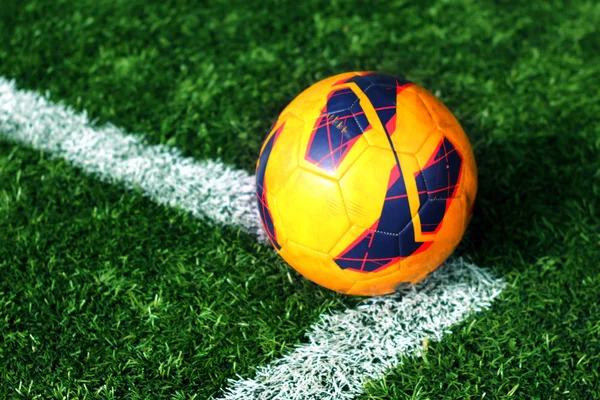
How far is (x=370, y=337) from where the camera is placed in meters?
2.70

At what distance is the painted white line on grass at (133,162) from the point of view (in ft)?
10.4

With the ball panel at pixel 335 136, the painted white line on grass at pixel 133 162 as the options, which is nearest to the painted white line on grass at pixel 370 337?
the painted white line on grass at pixel 133 162

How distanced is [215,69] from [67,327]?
1828 mm

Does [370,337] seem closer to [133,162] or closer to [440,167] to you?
[440,167]

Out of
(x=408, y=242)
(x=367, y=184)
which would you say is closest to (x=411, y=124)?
(x=367, y=184)

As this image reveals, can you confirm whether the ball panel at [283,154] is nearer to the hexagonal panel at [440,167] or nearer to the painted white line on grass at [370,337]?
the hexagonal panel at [440,167]

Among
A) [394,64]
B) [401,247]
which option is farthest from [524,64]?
[401,247]

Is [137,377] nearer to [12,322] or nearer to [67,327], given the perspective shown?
[67,327]

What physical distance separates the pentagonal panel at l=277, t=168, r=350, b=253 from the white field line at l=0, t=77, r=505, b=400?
491 millimetres

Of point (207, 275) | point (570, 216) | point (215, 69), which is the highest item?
point (215, 69)

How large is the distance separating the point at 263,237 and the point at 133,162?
84 centimetres

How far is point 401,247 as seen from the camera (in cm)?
242

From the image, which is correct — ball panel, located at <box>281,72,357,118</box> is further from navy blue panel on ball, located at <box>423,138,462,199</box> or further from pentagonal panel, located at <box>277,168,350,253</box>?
navy blue panel on ball, located at <box>423,138,462,199</box>

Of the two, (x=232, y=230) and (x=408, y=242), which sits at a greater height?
(x=408, y=242)
